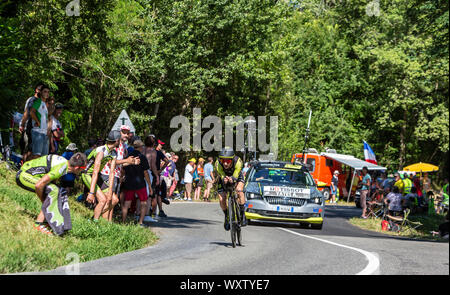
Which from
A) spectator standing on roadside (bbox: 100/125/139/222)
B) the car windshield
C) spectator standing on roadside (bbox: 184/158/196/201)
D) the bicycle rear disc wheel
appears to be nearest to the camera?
the bicycle rear disc wheel

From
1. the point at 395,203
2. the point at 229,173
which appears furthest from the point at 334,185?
the point at 229,173

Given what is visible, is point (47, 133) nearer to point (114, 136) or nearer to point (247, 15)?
point (114, 136)

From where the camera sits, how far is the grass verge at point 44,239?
9.01 meters

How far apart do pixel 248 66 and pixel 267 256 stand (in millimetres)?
28218

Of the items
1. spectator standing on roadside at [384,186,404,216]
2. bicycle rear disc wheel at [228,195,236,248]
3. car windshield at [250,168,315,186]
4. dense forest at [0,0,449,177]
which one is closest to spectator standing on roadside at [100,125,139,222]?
bicycle rear disc wheel at [228,195,236,248]

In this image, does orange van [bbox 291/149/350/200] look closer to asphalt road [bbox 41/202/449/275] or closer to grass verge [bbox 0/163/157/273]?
asphalt road [bbox 41/202/449/275]

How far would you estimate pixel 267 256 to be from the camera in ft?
37.4

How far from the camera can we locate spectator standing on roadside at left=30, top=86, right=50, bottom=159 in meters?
13.0

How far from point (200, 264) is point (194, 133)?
98.7ft

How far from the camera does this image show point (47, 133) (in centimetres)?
1330

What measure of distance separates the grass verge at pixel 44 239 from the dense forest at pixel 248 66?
167 inches

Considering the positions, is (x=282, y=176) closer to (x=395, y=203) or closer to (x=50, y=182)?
(x=395, y=203)

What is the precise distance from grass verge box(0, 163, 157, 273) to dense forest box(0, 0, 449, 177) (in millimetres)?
4236

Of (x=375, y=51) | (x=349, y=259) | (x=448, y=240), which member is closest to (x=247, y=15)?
(x=375, y=51)
